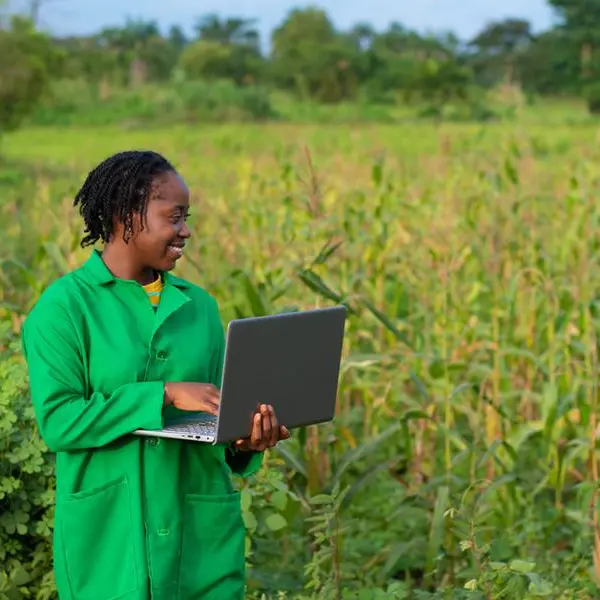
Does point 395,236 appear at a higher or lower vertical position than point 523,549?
higher

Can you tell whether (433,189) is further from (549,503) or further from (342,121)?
(342,121)

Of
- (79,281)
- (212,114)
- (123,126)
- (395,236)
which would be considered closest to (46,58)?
(123,126)

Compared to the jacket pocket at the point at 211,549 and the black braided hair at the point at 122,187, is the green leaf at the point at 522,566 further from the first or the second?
the black braided hair at the point at 122,187

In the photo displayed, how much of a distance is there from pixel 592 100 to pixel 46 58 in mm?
19766

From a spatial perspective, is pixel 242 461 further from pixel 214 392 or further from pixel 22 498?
pixel 22 498

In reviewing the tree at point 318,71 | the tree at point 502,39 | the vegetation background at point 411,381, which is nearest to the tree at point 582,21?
the tree at point 318,71

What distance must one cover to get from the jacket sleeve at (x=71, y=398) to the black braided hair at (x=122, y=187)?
175 mm

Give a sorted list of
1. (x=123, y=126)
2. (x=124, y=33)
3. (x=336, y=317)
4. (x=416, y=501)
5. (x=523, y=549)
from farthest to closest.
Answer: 1. (x=124, y=33)
2. (x=123, y=126)
3. (x=416, y=501)
4. (x=523, y=549)
5. (x=336, y=317)

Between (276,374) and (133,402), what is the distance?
232mm

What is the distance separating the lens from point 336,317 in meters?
2.19

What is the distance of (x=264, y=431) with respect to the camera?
209 centimetres

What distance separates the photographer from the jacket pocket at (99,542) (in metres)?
2.27

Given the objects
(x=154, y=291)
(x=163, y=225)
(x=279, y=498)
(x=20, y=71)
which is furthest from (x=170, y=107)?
(x=163, y=225)

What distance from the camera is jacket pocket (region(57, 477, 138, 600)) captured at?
2.27 metres
